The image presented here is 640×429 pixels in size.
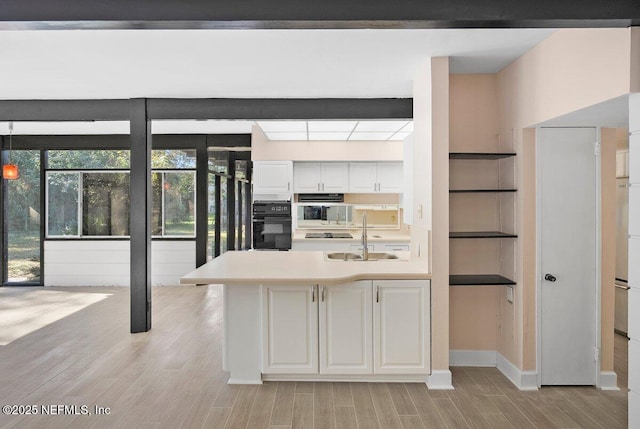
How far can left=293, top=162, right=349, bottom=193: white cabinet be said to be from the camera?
23.9 feet

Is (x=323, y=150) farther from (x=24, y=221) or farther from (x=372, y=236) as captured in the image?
(x=24, y=221)

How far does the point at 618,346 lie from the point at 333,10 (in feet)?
14.2

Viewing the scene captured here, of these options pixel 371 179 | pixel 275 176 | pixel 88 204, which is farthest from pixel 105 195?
pixel 371 179

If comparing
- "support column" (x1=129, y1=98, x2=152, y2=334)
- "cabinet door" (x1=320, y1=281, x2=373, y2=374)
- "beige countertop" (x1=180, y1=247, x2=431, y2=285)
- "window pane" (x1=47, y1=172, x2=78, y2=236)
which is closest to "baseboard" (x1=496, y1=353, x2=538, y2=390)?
"beige countertop" (x1=180, y1=247, x2=431, y2=285)

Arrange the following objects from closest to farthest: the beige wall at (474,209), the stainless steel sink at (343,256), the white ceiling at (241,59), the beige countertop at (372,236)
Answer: the white ceiling at (241,59) → the beige wall at (474,209) → the stainless steel sink at (343,256) → the beige countertop at (372,236)

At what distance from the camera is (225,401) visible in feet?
10.6

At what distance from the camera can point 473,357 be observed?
3967 millimetres

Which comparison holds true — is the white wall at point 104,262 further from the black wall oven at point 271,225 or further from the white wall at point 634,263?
the white wall at point 634,263

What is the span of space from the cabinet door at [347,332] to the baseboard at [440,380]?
0.47 m

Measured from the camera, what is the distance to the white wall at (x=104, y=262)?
7766mm

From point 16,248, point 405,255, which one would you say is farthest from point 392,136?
point 16,248

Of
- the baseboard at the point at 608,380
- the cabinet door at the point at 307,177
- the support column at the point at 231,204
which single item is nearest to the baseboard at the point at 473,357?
the baseboard at the point at 608,380

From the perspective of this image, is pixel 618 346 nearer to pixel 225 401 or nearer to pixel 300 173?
pixel 225 401

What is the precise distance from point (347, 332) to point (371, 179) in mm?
4117
